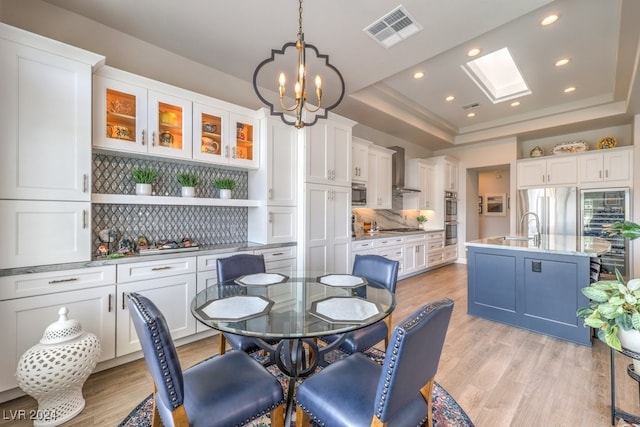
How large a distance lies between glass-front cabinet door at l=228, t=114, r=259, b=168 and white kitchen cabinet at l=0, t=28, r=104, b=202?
1226 millimetres

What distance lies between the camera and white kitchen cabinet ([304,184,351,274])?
3.42 metres

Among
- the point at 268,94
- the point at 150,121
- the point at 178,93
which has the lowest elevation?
the point at 150,121

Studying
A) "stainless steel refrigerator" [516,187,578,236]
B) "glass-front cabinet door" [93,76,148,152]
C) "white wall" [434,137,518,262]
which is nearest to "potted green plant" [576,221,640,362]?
"glass-front cabinet door" [93,76,148,152]

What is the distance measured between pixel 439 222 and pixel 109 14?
20.9 feet

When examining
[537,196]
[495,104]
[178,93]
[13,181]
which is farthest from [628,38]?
[13,181]

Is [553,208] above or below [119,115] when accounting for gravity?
below

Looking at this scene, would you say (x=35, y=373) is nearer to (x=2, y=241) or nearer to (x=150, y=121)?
(x=2, y=241)

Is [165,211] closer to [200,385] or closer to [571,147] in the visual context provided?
[200,385]

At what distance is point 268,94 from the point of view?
3721 mm

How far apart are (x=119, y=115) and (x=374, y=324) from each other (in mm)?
2730

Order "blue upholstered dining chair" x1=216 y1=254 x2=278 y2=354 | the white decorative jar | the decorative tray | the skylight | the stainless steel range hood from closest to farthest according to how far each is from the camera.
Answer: the white decorative jar, "blue upholstered dining chair" x1=216 y1=254 x2=278 y2=354, the skylight, the decorative tray, the stainless steel range hood

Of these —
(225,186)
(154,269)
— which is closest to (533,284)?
(225,186)

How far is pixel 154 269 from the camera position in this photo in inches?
91.6

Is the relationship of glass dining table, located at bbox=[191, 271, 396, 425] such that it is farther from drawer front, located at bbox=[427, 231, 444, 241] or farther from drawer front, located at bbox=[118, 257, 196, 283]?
drawer front, located at bbox=[427, 231, 444, 241]
